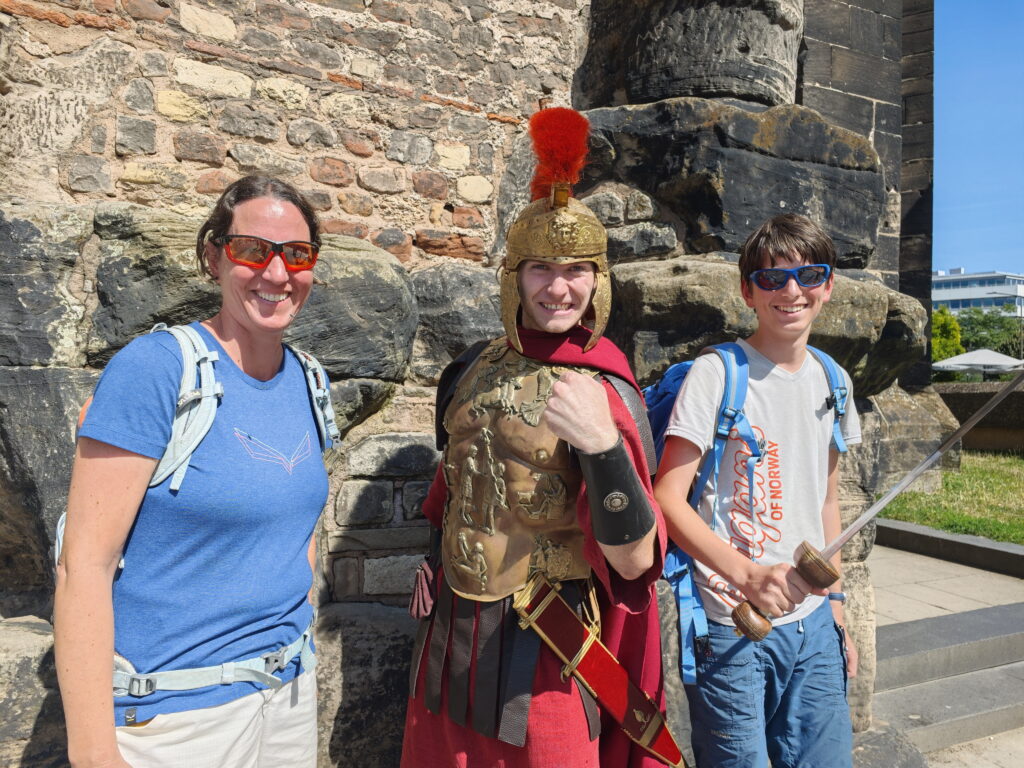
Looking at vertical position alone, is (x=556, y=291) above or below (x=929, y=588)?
above

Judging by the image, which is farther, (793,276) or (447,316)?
(447,316)

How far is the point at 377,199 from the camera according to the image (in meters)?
2.88

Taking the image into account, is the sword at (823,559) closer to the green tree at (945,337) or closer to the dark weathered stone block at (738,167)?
the dark weathered stone block at (738,167)

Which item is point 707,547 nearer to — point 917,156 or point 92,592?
point 92,592

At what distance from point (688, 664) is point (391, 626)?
3.42 feet

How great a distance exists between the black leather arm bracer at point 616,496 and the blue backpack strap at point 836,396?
705 millimetres

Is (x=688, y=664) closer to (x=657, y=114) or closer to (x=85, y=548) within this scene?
(x=85, y=548)

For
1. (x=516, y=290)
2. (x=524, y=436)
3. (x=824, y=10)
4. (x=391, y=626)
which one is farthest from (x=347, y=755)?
(x=824, y=10)

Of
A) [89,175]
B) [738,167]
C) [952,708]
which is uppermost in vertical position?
[738,167]

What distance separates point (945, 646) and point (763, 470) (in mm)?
2965

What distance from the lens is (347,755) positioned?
2.56 meters

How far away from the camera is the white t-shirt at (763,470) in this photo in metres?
1.90

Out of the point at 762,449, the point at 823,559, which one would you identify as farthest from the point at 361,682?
the point at 823,559

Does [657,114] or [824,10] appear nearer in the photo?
[657,114]
